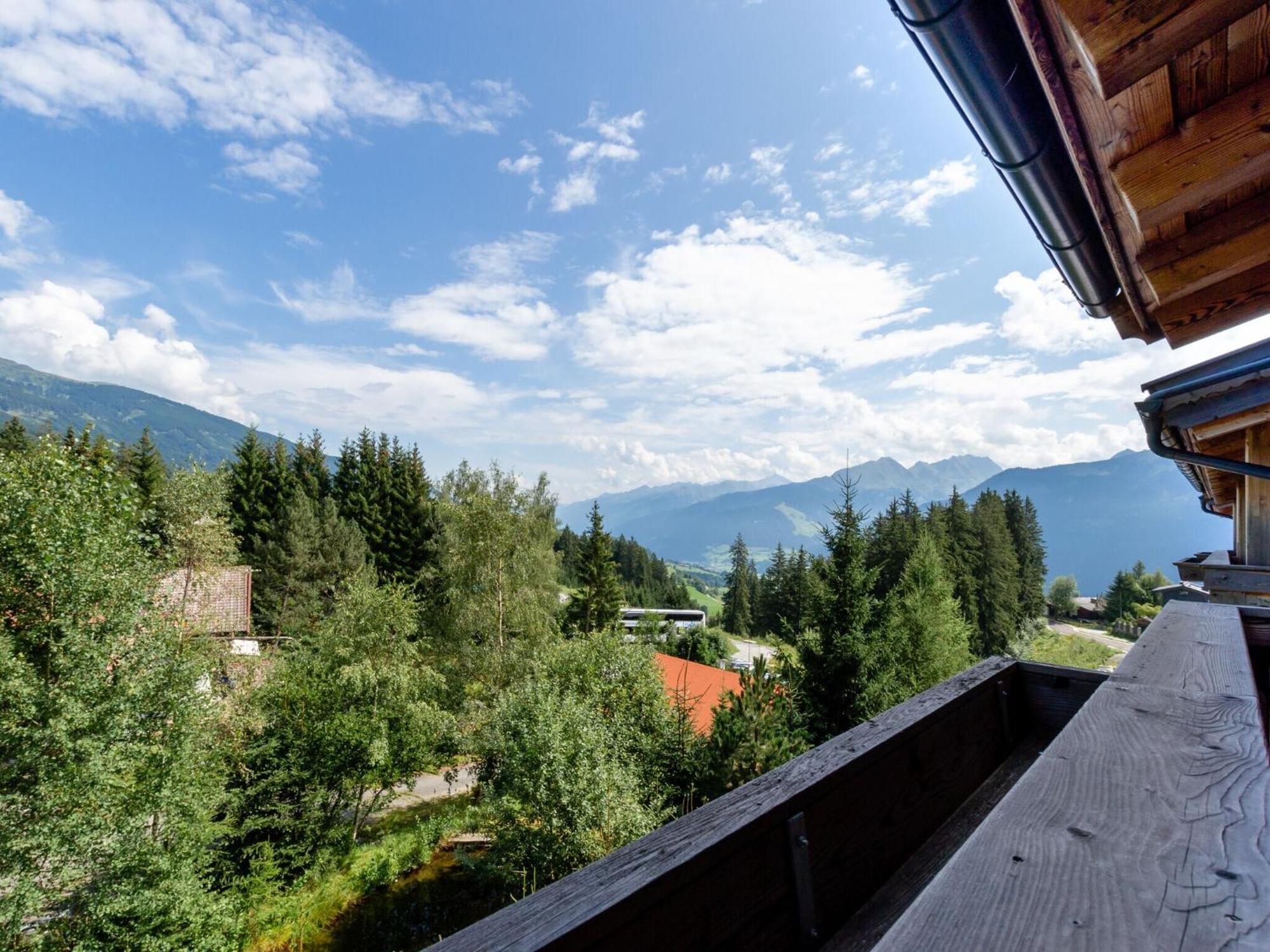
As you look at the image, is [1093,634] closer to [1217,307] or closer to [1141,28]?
[1217,307]

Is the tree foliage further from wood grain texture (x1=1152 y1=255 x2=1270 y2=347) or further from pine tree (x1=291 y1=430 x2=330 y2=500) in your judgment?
pine tree (x1=291 y1=430 x2=330 y2=500)

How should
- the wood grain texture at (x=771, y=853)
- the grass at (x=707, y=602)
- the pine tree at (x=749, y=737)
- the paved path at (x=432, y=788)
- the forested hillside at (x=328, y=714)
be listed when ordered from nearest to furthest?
the wood grain texture at (x=771, y=853)
the forested hillside at (x=328, y=714)
the pine tree at (x=749, y=737)
the paved path at (x=432, y=788)
the grass at (x=707, y=602)

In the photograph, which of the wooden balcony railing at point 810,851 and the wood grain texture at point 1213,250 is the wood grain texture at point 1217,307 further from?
the wooden balcony railing at point 810,851

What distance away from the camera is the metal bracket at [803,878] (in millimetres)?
834

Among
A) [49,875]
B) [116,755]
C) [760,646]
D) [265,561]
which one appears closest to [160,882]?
[49,875]

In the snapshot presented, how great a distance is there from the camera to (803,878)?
85 centimetres

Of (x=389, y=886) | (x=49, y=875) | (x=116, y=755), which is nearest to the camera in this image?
(x=49, y=875)

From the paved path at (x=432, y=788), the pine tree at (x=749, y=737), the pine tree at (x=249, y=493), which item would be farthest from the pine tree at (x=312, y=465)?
the pine tree at (x=749, y=737)

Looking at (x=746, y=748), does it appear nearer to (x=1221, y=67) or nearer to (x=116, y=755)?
(x=116, y=755)

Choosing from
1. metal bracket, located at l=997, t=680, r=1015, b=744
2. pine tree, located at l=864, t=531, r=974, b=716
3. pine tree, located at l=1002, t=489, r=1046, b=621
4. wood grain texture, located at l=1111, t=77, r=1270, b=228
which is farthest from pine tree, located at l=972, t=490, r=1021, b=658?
metal bracket, located at l=997, t=680, r=1015, b=744

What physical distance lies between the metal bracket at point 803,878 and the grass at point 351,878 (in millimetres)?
13092

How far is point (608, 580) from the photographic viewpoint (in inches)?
1170

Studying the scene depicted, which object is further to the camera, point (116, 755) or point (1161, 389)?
point (116, 755)

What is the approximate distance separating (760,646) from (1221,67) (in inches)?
1823
